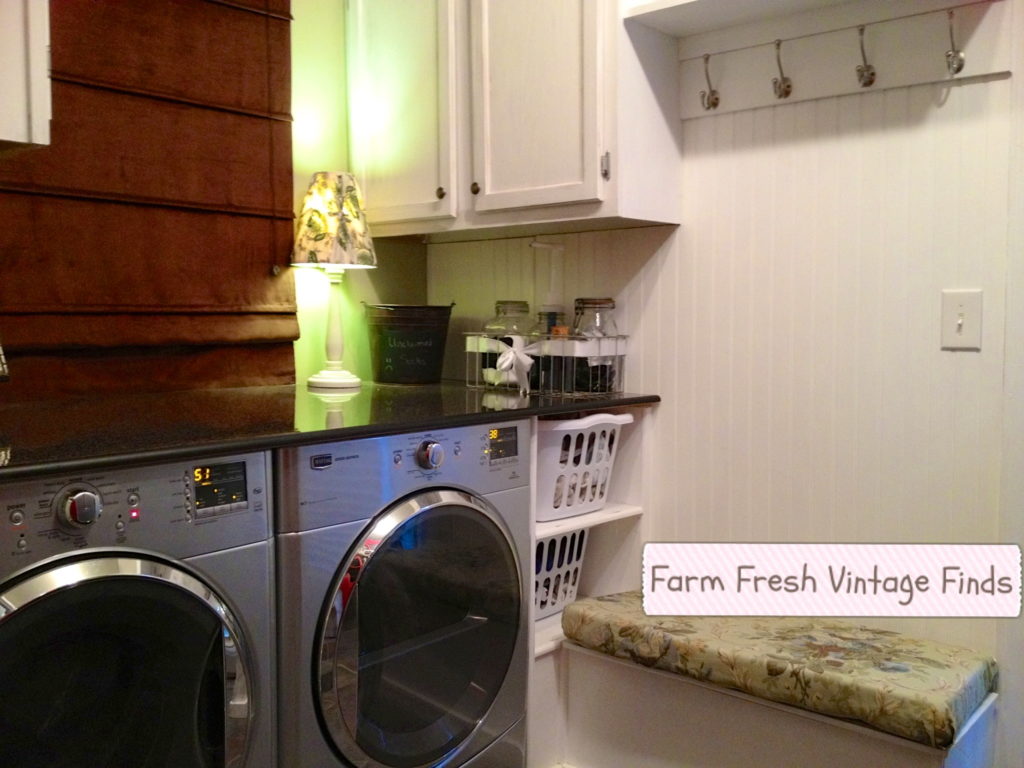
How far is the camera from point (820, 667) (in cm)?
166

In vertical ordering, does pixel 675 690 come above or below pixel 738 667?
below

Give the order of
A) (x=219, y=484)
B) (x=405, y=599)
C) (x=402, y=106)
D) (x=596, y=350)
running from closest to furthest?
(x=219, y=484), (x=405, y=599), (x=596, y=350), (x=402, y=106)

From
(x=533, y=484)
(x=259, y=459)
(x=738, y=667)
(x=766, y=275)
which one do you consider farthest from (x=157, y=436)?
(x=766, y=275)

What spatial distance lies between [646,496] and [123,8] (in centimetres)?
176

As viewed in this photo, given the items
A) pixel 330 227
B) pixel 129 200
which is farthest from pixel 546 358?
pixel 129 200

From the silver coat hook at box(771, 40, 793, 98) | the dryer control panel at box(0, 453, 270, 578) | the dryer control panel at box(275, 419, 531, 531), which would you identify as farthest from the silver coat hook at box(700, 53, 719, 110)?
the dryer control panel at box(0, 453, 270, 578)

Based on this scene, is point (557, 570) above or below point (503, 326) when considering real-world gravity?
below

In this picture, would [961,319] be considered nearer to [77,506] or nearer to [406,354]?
[406,354]

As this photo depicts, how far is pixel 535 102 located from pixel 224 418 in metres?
1.07

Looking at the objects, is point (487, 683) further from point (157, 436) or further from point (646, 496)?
point (157, 436)

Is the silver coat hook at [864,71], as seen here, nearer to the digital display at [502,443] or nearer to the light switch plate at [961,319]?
the light switch plate at [961,319]

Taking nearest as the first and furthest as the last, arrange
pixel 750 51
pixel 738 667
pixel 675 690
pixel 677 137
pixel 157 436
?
pixel 157 436
pixel 738 667
pixel 675 690
pixel 750 51
pixel 677 137

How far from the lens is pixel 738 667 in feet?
5.74

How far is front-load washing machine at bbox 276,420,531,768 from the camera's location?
157 centimetres
